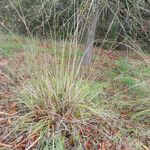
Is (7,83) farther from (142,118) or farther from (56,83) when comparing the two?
(142,118)

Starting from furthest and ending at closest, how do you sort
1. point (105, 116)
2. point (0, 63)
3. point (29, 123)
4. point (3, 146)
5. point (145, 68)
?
1. point (145, 68)
2. point (0, 63)
3. point (105, 116)
4. point (29, 123)
5. point (3, 146)

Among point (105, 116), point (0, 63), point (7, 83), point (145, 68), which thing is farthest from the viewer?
point (145, 68)

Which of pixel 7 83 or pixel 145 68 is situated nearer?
pixel 7 83

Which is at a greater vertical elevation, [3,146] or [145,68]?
[3,146]

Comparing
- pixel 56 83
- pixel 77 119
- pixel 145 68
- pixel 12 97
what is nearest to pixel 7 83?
pixel 12 97

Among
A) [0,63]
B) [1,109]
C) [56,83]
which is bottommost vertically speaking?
[0,63]

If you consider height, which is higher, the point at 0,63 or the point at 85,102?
the point at 85,102

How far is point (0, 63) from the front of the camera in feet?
19.7

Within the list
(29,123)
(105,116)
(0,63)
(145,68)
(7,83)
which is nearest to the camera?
(29,123)

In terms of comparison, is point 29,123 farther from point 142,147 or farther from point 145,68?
point 145,68

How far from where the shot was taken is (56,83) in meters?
4.02

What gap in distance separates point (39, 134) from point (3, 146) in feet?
1.16

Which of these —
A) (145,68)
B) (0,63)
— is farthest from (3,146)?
(145,68)

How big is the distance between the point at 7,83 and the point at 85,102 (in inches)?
51.5
